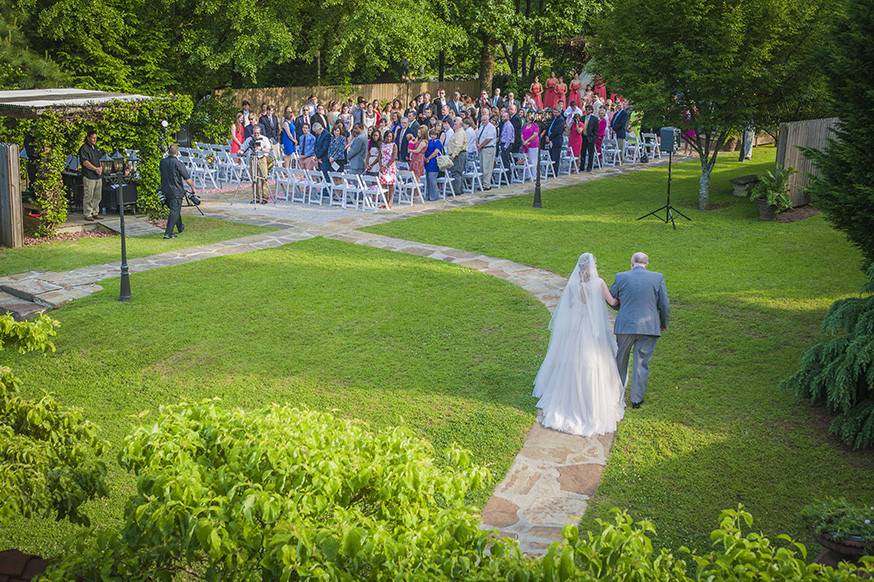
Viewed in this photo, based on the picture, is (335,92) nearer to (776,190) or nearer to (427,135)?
(427,135)

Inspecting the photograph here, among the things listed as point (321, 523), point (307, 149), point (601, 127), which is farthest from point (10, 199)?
point (601, 127)

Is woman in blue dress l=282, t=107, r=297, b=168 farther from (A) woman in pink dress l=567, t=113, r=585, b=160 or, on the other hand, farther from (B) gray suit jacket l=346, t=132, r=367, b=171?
(A) woman in pink dress l=567, t=113, r=585, b=160

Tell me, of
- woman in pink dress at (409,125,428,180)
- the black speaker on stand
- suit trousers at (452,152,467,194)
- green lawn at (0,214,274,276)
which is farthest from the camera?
suit trousers at (452,152,467,194)

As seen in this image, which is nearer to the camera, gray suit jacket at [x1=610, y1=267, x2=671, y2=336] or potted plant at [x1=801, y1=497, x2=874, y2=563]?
potted plant at [x1=801, y1=497, x2=874, y2=563]

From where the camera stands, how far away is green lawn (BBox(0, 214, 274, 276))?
53.1 ft

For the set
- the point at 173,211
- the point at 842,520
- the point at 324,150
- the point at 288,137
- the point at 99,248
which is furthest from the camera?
the point at 288,137

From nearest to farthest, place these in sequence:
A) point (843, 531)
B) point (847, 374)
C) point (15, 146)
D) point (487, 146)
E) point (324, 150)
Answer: point (843, 531)
point (847, 374)
point (15, 146)
point (324, 150)
point (487, 146)

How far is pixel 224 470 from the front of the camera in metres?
4.39

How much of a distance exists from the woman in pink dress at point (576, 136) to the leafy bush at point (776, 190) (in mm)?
7781

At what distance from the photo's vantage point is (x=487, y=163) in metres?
24.5

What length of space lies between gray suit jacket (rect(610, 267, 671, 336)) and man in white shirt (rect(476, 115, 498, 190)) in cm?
1459

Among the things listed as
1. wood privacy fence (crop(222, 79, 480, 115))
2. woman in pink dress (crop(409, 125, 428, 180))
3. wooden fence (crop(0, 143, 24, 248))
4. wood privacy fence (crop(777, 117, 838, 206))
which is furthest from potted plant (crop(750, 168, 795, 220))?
wood privacy fence (crop(222, 79, 480, 115))

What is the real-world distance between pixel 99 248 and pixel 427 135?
28.6 feet

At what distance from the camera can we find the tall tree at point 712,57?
1936cm
